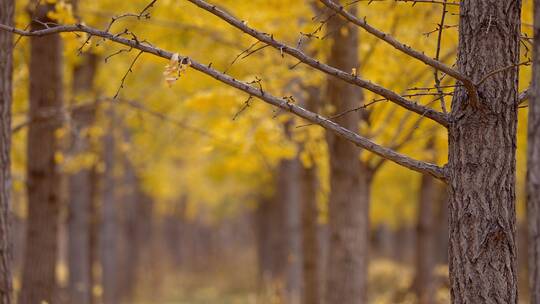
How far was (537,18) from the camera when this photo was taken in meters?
2.13

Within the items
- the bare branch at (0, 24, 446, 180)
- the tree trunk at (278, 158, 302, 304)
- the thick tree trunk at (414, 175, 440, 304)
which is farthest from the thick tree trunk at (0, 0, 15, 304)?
the thick tree trunk at (414, 175, 440, 304)

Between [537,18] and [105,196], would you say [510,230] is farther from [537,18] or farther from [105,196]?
[105,196]

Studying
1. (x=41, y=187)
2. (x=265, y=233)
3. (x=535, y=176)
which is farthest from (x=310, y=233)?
(x=265, y=233)

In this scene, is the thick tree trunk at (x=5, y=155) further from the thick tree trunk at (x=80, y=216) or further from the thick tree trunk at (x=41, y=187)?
the thick tree trunk at (x=80, y=216)

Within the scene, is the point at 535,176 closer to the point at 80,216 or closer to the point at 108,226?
the point at 80,216

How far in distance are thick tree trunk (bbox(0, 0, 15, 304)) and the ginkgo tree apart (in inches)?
63.5

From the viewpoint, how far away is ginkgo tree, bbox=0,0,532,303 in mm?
2789

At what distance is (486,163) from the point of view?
110 inches

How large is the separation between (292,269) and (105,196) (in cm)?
465

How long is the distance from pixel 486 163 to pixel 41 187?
4.80 m

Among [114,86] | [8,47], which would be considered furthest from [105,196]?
[8,47]

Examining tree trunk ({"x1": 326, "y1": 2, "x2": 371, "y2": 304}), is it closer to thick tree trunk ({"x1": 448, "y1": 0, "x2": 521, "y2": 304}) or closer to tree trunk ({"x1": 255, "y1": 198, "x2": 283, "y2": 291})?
thick tree trunk ({"x1": 448, "y1": 0, "x2": 521, "y2": 304})

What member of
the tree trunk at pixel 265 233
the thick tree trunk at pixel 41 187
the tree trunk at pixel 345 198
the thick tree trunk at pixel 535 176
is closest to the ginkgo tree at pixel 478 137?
the thick tree trunk at pixel 535 176

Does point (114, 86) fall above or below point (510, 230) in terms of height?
above
